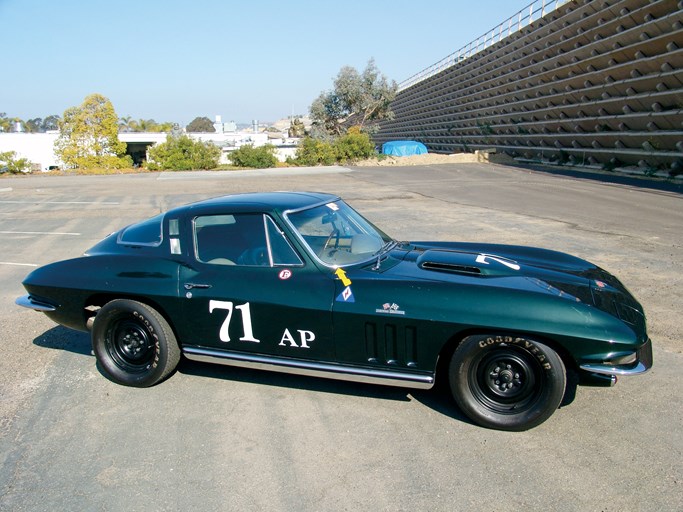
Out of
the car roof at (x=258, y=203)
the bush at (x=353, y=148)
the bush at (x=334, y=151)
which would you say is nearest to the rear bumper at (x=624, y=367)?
the car roof at (x=258, y=203)

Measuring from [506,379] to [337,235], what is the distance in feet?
5.35

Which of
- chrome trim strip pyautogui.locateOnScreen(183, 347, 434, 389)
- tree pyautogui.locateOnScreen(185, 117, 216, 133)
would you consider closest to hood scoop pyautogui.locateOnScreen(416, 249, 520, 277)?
chrome trim strip pyautogui.locateOnScreen(183, 347, 434, 389)

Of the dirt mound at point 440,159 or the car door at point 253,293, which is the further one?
the dirt mound at point 440,159

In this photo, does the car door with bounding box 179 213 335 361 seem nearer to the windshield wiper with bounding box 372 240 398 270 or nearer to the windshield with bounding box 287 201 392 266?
the windshield with bounding box 287 201 392 266

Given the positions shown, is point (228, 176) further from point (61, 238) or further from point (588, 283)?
point (588, 283)

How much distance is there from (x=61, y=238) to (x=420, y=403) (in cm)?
965

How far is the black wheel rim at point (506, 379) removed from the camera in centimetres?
321

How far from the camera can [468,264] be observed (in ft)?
12.6

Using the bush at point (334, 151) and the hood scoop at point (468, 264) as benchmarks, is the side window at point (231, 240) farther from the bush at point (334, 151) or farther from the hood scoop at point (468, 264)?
the bush at point (334, 151)

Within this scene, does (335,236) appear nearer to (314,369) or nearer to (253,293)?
(253,293)

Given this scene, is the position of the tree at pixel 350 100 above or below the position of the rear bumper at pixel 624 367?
above

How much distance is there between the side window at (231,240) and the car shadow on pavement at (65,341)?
5.85 ft

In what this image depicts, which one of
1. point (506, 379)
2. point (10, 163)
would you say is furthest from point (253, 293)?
point (10, 163)

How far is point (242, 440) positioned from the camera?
331 cm
